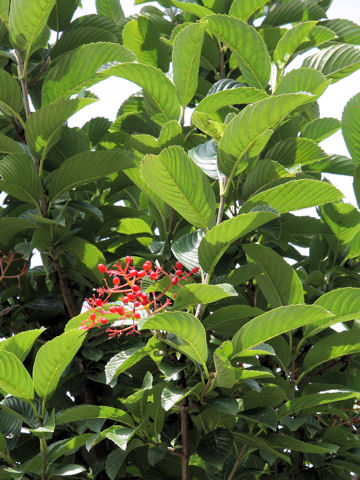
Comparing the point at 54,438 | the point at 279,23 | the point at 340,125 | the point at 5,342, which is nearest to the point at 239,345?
the point at 5,342

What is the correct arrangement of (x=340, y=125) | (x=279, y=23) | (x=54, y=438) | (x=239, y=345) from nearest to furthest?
(x=239, y=345) < (x=54, y=438) < (x=340, y=125) < (x=279, y=23)

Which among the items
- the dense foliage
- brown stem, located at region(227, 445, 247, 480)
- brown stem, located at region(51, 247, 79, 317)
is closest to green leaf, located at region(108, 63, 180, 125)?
the dense foliage

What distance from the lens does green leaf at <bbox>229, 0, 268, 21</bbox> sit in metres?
2.70

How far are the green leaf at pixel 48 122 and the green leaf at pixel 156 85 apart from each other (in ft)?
0.54

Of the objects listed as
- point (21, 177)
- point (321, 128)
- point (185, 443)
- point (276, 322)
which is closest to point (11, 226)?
point (21, 177)

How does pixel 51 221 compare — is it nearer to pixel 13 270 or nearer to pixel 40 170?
pixel 40 170

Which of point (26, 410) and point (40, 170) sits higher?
point (40, 170)

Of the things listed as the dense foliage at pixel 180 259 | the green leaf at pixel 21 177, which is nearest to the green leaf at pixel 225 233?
the dense foliage at pixel 180 259

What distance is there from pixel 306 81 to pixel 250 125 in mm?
433

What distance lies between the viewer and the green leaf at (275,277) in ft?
6.69

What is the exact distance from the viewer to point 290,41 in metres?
2.54

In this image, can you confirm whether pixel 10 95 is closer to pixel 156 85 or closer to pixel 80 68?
pixel 80 68

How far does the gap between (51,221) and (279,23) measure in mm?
1570

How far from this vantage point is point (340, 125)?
→ 2.68m
